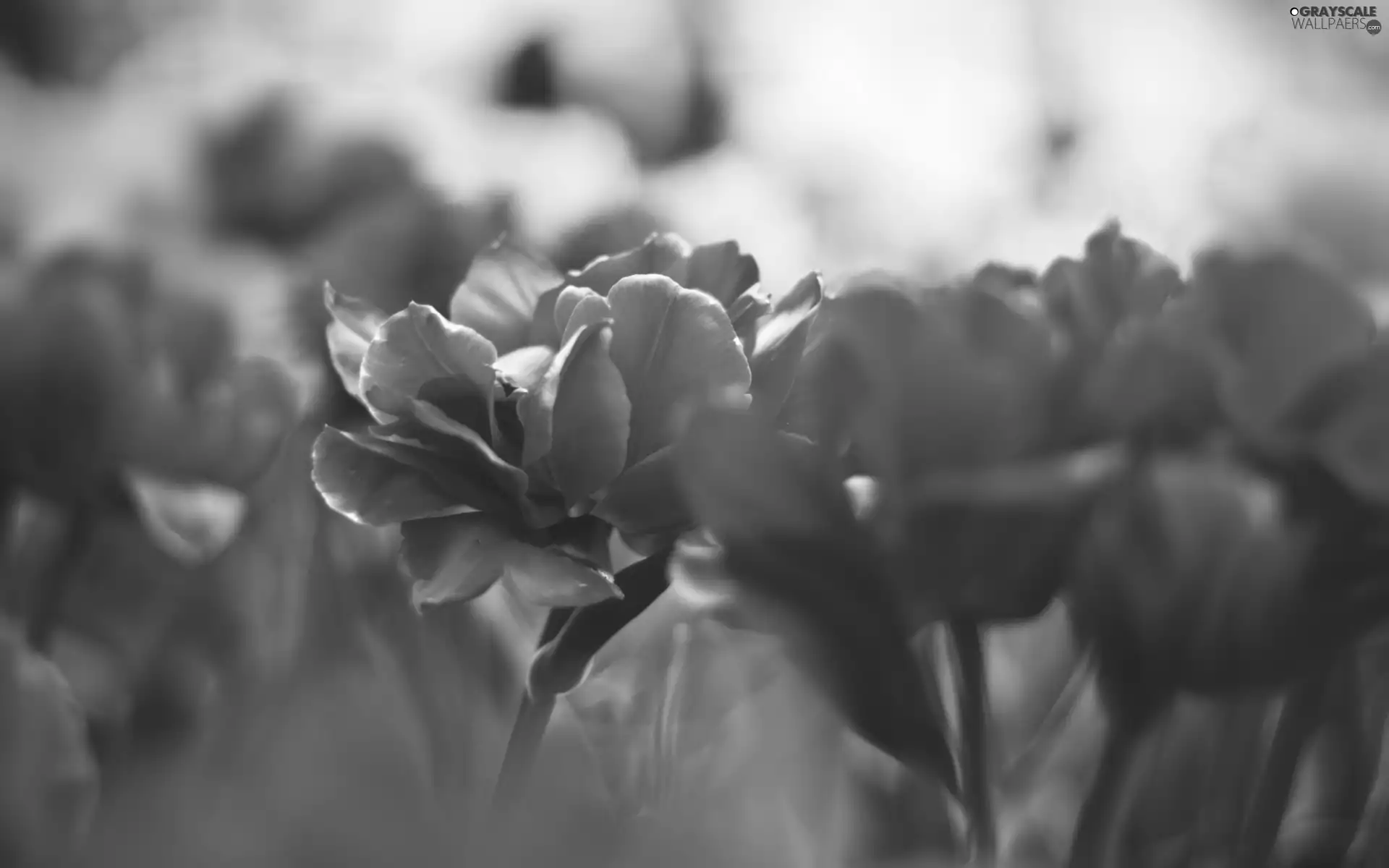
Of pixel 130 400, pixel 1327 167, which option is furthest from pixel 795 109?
pixel 130 400

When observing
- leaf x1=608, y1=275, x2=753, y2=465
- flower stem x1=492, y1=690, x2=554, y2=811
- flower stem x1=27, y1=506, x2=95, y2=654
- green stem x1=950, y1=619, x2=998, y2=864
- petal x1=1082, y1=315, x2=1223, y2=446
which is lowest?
flower stem x1=27, y1=506, x2=95, y2=654

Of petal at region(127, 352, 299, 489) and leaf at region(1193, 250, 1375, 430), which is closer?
leaf at region(1193, 250, 1375, 430)

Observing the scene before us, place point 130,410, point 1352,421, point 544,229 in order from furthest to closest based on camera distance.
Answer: point 544,229, point 130,410, point 1352,421

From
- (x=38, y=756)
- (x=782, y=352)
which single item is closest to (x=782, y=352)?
(x=782, y=352)

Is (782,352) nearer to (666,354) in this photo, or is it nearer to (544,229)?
(666,354)

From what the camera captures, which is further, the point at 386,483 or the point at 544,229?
the point at 544,229

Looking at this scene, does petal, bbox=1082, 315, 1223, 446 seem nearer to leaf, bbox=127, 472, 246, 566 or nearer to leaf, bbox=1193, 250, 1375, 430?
leaf, bbox=1193, 250, 1375, 430

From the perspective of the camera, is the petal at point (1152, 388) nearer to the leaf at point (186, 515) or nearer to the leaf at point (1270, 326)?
the leaf at point (1270, 326)

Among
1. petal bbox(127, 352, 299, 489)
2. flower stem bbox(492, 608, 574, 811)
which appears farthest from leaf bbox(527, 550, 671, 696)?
petal bbox(127, 352, 299, 489)
